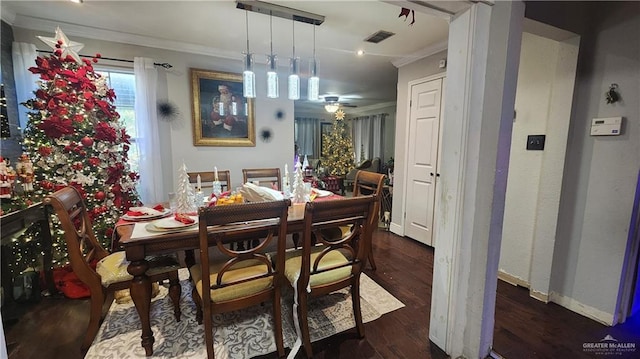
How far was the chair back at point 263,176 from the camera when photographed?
Result: 114 inches

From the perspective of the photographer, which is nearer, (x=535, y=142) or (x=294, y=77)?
(x=535, y=142)

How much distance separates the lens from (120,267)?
166cm

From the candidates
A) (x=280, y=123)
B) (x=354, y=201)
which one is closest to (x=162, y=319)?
(x=354, y=201)

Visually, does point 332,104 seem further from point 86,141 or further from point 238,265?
point 238,265

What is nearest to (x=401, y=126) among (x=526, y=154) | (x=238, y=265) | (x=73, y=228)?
(x=526, y=154)

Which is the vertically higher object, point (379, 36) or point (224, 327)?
point (379, 36)

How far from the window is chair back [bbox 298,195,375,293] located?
2.59 meters

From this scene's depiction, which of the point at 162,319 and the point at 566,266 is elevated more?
the point at 566,266

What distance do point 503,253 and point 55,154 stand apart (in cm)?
407

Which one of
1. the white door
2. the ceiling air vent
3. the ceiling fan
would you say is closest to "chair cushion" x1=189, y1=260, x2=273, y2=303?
the white door

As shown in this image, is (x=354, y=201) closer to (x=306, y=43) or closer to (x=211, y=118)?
(x=306, y=43)

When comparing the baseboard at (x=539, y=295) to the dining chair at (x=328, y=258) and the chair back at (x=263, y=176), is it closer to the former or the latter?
the dining chair at (x=328, y=258)

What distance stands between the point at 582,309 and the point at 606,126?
1308mm

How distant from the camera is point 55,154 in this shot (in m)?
2.23
